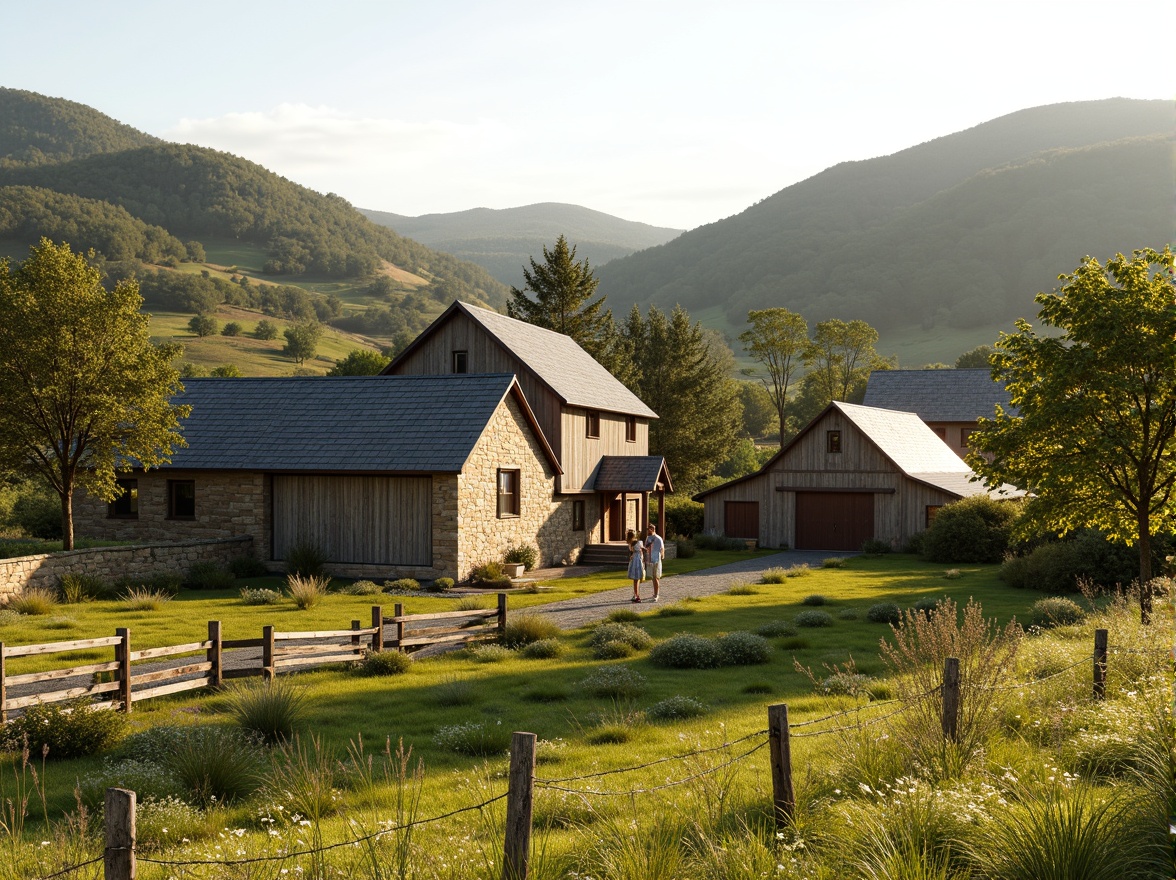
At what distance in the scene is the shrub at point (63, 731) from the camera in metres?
11.3

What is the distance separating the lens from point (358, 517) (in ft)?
98.1

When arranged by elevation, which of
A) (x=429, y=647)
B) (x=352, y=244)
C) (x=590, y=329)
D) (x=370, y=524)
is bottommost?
(x=429, y=647)

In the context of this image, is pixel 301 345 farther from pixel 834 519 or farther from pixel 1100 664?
pixel 1100 664

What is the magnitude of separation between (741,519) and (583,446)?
37.3ft

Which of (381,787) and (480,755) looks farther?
(480,755)

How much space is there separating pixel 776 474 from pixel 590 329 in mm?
19150

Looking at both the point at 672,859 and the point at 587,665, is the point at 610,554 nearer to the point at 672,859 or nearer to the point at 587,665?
the point at 587,665

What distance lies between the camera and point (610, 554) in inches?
1480

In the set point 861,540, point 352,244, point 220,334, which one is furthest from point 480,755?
point 352,244

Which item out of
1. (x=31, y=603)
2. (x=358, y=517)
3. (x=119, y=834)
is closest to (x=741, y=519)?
(x=358, y=517)

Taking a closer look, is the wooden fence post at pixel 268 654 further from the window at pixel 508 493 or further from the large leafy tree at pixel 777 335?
the large leafy tree at pixel 777 335

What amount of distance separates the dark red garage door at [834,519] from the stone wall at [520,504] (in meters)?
12.9

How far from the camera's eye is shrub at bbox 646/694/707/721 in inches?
509

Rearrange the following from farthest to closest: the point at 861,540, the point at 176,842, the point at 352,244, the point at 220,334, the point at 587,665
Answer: the point at 352,244, the point at 220,334, the point at 861,540, the point at 587,665, the point at 176,842
